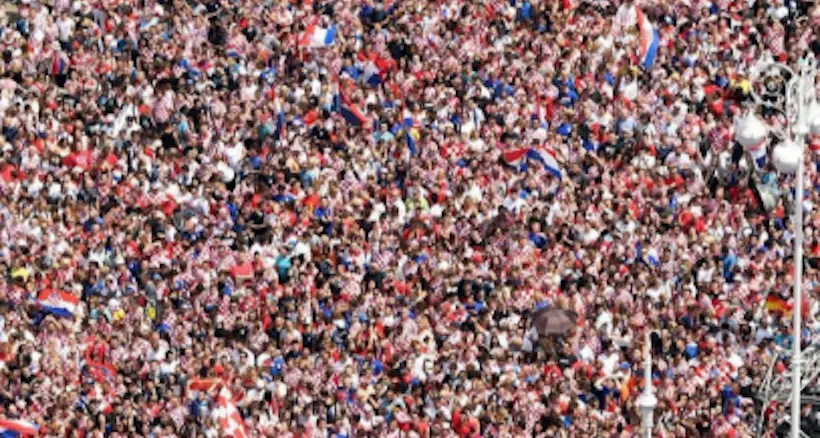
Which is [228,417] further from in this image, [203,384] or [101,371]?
[101,371]

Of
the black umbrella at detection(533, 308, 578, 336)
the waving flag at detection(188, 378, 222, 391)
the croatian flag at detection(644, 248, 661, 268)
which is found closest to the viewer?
the waving flag at detection(188, 378, 222, 391)

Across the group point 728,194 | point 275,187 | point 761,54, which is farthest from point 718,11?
point 275,187

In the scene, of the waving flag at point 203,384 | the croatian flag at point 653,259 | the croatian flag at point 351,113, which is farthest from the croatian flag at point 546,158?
the waving flag at point 203,384

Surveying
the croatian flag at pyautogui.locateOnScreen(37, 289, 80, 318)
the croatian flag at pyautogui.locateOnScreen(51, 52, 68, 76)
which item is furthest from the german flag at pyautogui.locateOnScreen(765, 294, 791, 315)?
the croatian flag at pyautogui.locateOnScreen(51, 52, 68, 76)

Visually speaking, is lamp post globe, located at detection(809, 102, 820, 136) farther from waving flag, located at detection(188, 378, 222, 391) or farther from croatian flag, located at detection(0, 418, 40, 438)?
croatian flag, located at detection(0, 418, 40, 438)

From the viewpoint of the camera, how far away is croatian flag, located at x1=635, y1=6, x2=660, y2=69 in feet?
184

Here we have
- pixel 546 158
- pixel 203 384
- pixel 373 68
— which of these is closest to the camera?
pixel 203 384

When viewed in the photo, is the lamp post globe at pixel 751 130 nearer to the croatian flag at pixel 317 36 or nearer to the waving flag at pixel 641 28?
the waving flag at pixel 641 28

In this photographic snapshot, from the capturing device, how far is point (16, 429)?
47375mm

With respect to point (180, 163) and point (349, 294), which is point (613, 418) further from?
point (180, 163)

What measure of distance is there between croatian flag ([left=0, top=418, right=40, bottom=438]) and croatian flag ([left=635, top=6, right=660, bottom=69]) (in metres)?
13.7

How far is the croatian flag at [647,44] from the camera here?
2202 inches

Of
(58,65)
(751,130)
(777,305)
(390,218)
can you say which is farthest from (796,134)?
(58,65)

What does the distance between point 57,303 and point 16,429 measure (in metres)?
3.17
